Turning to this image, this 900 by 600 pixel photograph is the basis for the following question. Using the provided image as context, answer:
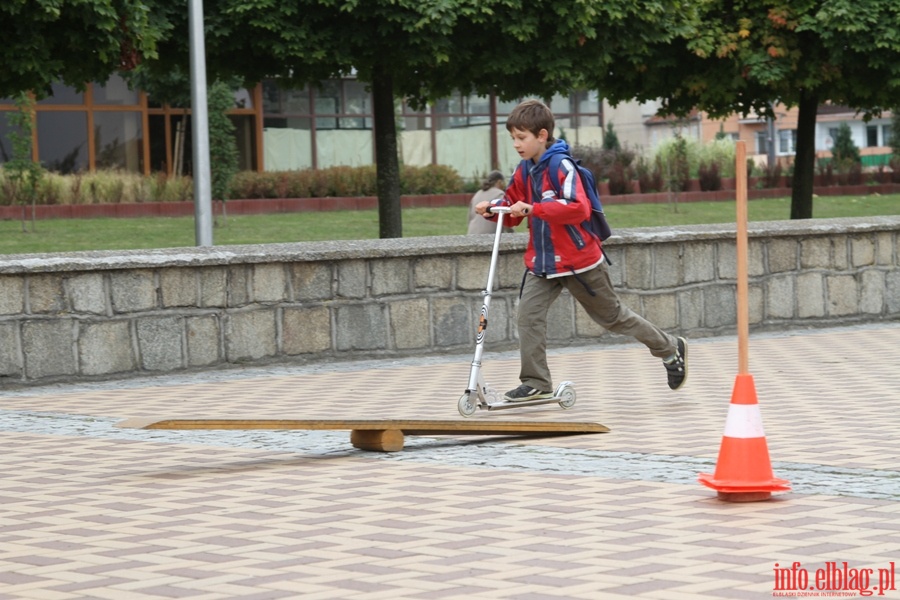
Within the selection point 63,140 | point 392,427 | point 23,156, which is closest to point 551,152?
point 392,427

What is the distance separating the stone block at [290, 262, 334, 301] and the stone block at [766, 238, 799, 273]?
155 inches

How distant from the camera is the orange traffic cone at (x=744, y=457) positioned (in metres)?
5.43

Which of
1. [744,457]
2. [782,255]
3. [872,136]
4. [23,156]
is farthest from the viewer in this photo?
[872,136]

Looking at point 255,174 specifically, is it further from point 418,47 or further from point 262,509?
point 262,509

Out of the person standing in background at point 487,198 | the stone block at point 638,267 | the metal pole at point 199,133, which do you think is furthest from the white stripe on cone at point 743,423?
the person standing in background at point 487,198

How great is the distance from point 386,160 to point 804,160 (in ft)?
25.0

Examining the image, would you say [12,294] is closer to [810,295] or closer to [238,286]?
[238,286]

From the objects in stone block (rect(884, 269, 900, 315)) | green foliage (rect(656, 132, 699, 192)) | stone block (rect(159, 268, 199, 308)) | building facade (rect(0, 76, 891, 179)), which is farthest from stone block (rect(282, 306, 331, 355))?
green foliage (rect(656, 132, 699, 192))

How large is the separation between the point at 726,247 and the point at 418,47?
620 centimetres

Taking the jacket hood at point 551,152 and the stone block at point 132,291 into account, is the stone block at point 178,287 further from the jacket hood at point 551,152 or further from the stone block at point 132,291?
the jacket hood at point 551,152

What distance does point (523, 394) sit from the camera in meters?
8.25

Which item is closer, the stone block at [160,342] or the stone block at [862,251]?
the stone block at [160,342]

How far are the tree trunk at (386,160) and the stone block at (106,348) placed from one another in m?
8.53

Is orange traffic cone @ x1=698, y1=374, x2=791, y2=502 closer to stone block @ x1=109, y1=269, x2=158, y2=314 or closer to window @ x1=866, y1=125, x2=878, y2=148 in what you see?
stone block @ x1=109, y1=269, x2=158, y2=314
